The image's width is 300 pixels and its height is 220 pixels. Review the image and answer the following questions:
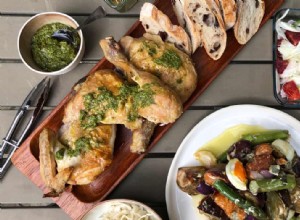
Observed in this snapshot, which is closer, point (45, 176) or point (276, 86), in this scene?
point (45, 176)

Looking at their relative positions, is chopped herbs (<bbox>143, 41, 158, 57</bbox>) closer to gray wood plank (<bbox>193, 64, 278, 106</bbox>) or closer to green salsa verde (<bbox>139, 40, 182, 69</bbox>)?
green salsa verde (<bbox>139, 40, 182, 69</bbox>)

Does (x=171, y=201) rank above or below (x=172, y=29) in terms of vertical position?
below

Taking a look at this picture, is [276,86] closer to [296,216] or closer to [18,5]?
[296,216]

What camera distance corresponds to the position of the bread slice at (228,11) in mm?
2383

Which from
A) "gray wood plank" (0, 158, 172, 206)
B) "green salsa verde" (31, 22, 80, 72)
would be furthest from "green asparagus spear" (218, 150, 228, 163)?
"green salsa verde" (31, 22, 80, 72)

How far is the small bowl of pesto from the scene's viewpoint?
247 cm

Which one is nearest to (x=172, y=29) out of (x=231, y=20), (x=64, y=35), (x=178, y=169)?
(x=231, y=20)

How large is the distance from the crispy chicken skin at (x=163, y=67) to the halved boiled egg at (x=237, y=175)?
0.42m

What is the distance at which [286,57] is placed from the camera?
8.49 ft

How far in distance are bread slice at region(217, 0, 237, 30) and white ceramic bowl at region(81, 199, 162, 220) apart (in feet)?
3.44

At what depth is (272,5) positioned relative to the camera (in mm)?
2547

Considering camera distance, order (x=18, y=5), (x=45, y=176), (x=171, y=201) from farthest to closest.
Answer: (x=18, y=5), (x=171, y=201), (x=45, y=176)

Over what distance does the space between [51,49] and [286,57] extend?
1300 mm

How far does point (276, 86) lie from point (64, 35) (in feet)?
3.93
